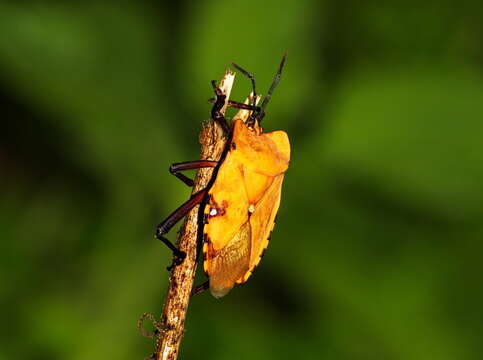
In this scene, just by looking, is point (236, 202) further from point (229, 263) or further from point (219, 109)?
point (219, 109)

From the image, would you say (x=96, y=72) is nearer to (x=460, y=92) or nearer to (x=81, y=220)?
(x=81, y=220)

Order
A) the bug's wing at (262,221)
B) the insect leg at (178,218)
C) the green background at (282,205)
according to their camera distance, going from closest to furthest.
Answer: the insect leg at (178,218)
the bug's wing at (262,221)
the green background at (282,205)

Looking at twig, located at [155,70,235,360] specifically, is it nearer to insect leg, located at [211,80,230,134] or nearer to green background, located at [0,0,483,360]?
insect leg, located at [211,80,230,134]

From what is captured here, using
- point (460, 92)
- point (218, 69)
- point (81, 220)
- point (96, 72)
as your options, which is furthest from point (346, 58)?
point (81, 220)

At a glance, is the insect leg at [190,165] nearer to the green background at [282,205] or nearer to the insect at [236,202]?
the insect at [236,202]

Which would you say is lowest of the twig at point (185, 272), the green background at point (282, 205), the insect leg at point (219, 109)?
the twig at point (185, 272)

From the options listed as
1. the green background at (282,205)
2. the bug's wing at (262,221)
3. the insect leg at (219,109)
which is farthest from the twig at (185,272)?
the green background at (282,205)

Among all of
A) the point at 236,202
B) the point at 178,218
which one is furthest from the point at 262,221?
the point at 178,218
